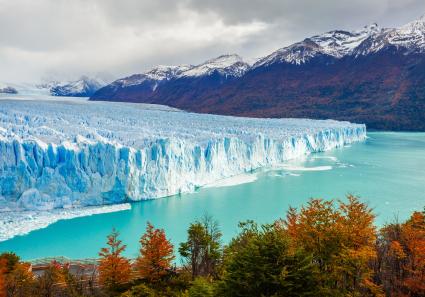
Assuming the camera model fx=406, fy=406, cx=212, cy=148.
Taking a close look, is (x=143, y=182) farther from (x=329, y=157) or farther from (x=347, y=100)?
(x=347, y=100)

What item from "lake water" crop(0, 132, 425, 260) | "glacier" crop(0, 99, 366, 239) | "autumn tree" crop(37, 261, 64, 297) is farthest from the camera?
"glacier" crop(0, 99, 366, 239)

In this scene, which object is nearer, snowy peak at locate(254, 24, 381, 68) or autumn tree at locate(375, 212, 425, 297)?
autumn tree at locate(375, 212, 425, 297)

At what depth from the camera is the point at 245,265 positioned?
5.50 metres

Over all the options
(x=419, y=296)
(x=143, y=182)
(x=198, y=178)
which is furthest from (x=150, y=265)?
(x=198, y=178)

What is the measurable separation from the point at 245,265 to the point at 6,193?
1405 centimetres

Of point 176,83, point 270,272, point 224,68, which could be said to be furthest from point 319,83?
point 270,272

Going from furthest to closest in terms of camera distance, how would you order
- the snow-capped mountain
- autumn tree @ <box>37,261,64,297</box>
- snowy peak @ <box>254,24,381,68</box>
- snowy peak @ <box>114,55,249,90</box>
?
1. the snow-capped mountain
2. snowy peak @ <box>114,55,249,90</box>
3. snowy peak @ <box>254,24,381,68</box>
4. autumn tree @ <box>37,261,64,297</box>

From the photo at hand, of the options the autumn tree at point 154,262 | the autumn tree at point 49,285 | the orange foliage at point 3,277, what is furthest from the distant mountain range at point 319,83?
the orange foliage at point 3,277

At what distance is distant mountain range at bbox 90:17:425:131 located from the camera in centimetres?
6594

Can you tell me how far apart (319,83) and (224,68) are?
32350 mm

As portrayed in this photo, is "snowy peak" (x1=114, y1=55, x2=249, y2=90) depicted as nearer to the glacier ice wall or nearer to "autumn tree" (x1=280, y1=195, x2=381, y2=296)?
the glacier ice wall

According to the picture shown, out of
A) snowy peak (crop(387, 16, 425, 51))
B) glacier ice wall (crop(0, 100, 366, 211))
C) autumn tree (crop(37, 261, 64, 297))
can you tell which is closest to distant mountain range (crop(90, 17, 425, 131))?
snowy peak (crop(387, 16, 425, 51))

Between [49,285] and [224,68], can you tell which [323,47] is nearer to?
[224,68]

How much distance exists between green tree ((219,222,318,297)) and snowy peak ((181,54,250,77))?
4002 inches
